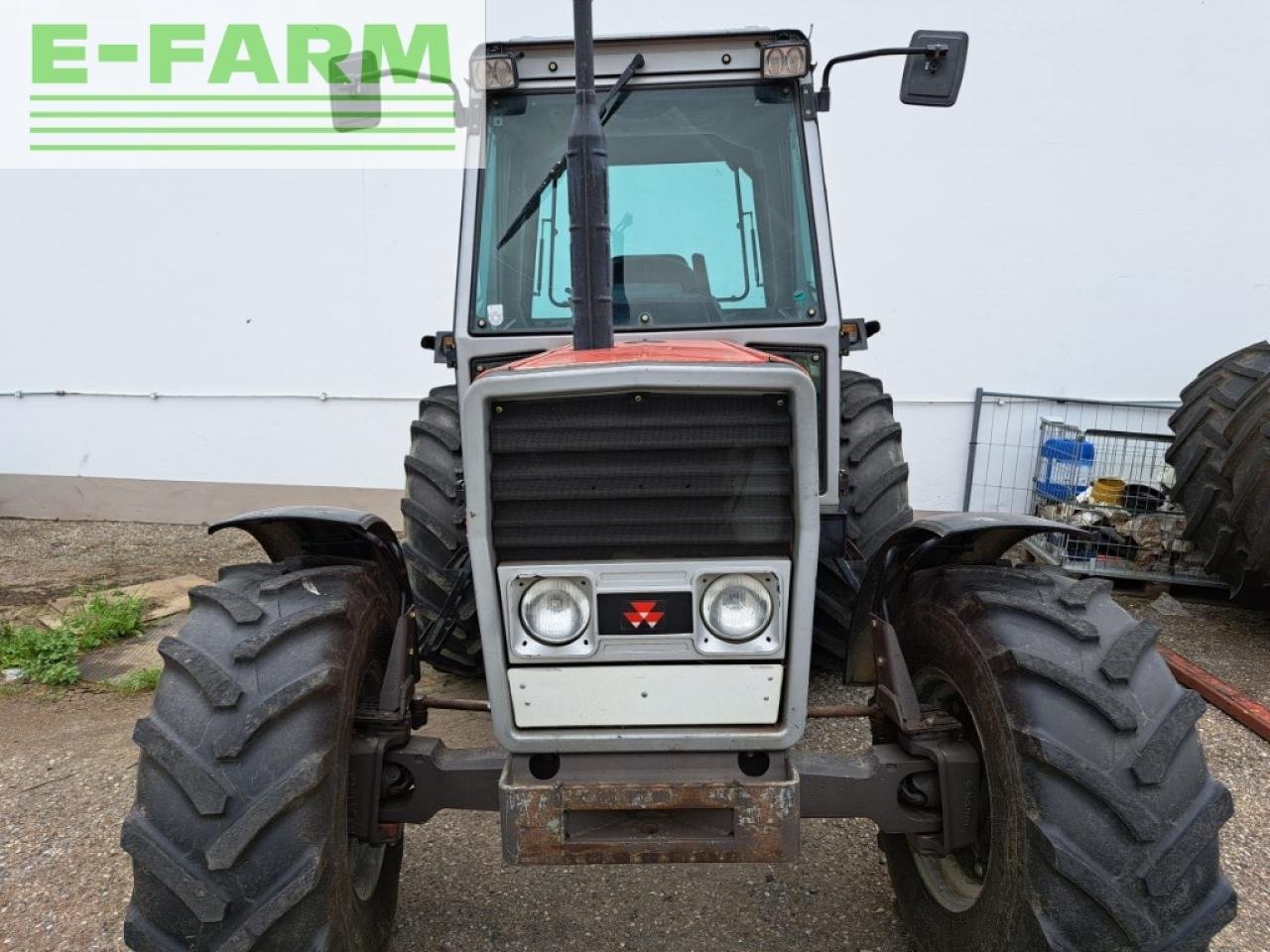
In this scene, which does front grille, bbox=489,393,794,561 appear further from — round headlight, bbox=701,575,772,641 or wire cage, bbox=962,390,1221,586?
wire cage, bbox=962,390,1221,586

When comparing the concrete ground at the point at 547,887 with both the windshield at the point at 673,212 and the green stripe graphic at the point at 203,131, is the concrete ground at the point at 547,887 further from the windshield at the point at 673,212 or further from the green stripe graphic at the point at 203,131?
the green stripe graphic at the point at 203,131

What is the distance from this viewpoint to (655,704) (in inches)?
78.2

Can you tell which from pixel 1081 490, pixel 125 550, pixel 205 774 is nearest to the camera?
pixel 205 774

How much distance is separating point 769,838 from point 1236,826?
7.28 feet

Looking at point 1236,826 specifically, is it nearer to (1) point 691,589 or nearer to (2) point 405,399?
(1) point 691,589

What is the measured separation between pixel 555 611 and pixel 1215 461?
14.3 feet

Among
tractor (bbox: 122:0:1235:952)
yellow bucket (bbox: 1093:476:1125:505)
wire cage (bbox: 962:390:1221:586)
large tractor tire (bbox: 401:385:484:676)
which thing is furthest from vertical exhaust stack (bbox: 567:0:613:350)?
yellow bucket (bbox: 1093:476:1125:505)

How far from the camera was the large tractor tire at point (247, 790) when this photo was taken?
5.93ft

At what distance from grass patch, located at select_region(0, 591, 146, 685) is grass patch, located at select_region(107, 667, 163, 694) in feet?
0.73

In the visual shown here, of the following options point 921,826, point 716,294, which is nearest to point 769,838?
point 921,826

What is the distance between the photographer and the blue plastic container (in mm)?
5887

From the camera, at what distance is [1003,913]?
1948 millimetres

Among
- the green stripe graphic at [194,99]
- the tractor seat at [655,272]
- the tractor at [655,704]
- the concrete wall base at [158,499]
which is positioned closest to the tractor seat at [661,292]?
the tractor seat at [655,272]

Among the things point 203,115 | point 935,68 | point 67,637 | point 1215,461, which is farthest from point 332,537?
point 203,115
